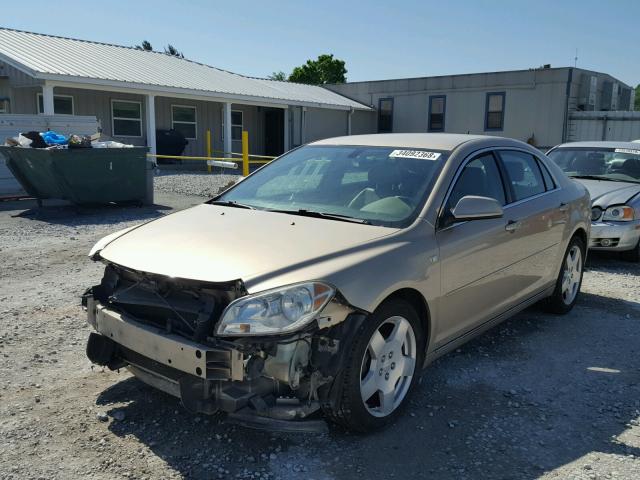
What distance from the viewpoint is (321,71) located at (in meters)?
54.0

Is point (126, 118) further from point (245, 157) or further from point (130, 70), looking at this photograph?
point (245, 157)

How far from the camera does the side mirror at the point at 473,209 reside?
12.1 ft

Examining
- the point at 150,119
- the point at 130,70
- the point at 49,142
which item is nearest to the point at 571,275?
the point at 49,142

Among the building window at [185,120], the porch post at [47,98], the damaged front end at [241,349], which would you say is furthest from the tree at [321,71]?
the damaged front end at [241,349]

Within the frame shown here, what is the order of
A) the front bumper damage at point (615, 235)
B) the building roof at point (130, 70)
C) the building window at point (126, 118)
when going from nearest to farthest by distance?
the front bumper damage at point (615, 235), the building roof at point (130, 70), the building window at point (126, 118)

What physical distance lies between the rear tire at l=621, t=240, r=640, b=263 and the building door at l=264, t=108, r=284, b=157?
20433 millimetres

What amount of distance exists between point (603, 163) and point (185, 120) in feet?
57.5

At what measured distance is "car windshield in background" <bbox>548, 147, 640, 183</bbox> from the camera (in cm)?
846

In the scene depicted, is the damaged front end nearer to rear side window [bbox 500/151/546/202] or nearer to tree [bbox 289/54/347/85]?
rear side window [bbox 500/151/546/202]

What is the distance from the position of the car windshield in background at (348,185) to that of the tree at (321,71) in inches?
2004

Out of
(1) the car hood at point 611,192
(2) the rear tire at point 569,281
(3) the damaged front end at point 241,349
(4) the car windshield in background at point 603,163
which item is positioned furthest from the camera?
(4) the car windshield in background at point 603,163

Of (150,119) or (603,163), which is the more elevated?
(150,119)

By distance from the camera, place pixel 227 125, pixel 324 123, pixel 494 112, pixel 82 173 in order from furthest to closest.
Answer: pixel 324 123 → pixel 494 112 → pixel 227 125 → pixel 82 173

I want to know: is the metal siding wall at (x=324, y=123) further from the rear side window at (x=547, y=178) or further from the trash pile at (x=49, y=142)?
the rear side window at (x=547, y=178)
